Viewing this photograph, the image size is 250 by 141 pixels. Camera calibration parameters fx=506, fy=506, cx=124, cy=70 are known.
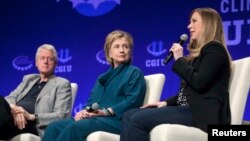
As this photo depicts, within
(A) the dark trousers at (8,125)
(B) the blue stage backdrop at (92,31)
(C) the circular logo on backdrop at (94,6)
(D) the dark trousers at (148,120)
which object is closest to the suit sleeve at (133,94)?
(D) the dark trousers at (148,120)

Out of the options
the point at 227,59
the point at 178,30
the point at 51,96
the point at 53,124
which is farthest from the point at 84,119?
the point at 178,30

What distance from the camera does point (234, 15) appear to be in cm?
387

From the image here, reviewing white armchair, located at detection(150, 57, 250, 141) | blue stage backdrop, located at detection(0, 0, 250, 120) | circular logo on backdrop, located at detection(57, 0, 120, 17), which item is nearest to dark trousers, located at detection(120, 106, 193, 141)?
white armchair, located at detection(150, 57, 250, 141)

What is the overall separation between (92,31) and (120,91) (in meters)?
1.82

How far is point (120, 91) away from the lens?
2895mm

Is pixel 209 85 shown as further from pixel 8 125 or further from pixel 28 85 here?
pixel 28 85

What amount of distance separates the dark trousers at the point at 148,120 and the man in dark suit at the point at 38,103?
→ 2.90 ft

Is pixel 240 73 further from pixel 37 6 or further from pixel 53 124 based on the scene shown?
pixel 37 6

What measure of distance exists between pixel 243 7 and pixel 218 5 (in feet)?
0.66

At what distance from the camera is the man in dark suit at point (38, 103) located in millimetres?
3122

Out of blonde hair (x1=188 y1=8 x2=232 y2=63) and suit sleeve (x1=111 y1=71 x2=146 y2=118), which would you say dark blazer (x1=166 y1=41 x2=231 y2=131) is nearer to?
blonde hair (x1=188 y1=8 x2=232 y2=63)

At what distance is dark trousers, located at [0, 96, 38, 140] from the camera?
300 cm

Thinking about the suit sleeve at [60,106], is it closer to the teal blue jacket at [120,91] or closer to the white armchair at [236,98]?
the teal blue jacket at [120,91]

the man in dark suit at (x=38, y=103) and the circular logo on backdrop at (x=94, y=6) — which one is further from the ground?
the circular logo on backdrop at (x=94, y=6)
